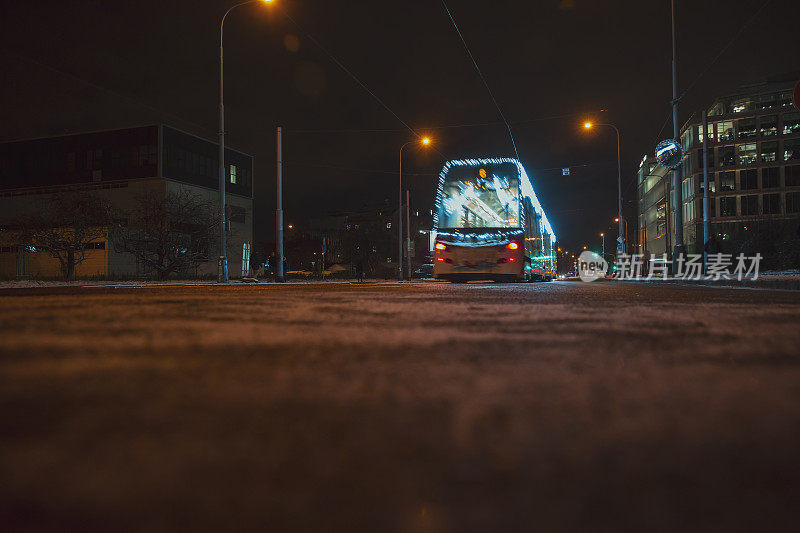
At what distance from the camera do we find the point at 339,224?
118m

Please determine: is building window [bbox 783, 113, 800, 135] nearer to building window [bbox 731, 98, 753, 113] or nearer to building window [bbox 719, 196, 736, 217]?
building window [bbox 731, 98, 753, 113]

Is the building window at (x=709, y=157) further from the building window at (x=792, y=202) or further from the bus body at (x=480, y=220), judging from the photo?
the bus body at (x=480, y=220)

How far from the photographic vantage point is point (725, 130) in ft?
255

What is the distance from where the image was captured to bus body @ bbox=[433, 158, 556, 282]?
1880cm

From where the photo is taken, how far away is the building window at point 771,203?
244 feet

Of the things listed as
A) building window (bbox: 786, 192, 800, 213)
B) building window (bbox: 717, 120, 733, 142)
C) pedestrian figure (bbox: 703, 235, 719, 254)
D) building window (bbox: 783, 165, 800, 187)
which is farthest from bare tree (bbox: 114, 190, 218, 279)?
building window (bbox: 786, 192, 800, 213)

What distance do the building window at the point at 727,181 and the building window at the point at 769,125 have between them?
5.93 m

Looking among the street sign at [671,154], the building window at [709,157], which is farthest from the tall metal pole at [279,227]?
the building window at [709,157]

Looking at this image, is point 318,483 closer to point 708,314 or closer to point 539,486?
point 539,486

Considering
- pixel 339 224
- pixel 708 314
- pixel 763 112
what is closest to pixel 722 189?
pixel 763 112

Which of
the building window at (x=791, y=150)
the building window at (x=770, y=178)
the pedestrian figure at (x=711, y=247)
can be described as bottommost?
the pedestrian figure at (x=711, y=247)

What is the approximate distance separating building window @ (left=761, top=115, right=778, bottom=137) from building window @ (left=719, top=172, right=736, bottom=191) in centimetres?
593

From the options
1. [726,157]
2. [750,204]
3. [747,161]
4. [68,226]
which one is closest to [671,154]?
[68,226]

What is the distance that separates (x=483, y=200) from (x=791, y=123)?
72044mm
